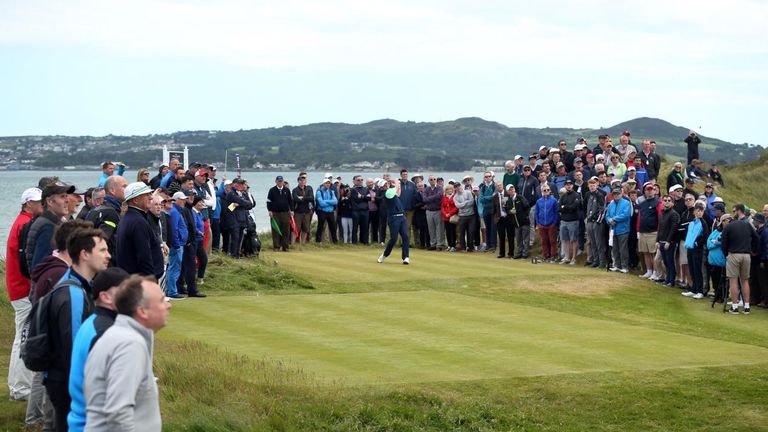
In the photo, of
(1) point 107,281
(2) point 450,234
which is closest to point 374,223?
(2) point 450,234

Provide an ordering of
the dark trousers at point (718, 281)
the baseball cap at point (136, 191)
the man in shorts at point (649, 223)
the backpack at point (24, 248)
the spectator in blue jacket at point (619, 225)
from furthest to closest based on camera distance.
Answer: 1. the spectator in blue jacket at point (619, 225)
2. the man in shorts at point (649, 223)
3. the dark trousers at point (718, 281)
4. the baseball cap at point (136, 191)
5. the backpack at point (24, 248)

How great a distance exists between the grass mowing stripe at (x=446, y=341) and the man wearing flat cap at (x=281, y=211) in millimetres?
10616

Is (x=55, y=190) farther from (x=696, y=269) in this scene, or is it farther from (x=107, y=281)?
(x=696, y=269)

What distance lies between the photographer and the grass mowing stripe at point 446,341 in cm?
1357

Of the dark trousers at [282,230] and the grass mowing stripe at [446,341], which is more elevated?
the dark trousers at [282,230]

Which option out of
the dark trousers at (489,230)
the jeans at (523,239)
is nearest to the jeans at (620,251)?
the jeans at (523,239)

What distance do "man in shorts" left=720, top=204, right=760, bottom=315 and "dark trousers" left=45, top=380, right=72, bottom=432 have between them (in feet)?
52.2

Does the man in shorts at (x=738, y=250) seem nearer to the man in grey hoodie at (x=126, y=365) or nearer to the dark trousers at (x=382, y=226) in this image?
the dark trousers at (x=382, y=226)

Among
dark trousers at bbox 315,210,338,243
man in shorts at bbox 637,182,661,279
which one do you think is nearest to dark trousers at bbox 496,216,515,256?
man in shorts at bbox 637,182,661,279

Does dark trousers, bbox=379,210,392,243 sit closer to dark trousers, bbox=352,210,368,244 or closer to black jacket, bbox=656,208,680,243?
dark trousers, bbox=352,210,368,244

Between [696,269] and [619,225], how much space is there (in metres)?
3.06

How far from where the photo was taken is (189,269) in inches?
790

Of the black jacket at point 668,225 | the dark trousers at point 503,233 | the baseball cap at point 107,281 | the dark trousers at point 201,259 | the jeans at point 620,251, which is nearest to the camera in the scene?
the baseball cap at point 107,281

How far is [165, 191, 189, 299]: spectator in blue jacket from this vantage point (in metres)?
19.3
